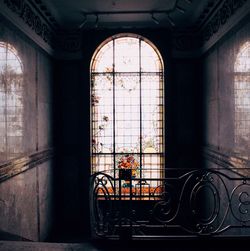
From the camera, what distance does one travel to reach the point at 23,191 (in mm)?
5770

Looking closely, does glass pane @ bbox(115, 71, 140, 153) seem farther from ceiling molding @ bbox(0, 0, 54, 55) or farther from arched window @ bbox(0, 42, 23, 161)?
arched window @ bbox(0, 42, 23, 161)

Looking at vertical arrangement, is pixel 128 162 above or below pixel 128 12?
below

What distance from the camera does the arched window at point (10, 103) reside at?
4.89 m

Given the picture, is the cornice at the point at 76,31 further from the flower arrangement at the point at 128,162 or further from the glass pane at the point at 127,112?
the flower arrangement at the point at 128,162

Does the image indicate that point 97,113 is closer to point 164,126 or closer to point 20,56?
point 164,126

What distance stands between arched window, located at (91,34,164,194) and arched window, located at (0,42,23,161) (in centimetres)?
309

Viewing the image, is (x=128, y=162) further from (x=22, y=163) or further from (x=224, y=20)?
(x=224, y=20)

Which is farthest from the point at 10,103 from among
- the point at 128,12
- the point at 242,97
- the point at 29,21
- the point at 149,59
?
the point at 149,59

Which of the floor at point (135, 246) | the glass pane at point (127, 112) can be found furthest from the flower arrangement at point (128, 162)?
the floor at point (135, 246)

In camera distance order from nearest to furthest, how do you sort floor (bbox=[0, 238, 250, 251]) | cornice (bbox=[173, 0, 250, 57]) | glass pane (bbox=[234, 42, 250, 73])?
floor (bbox=[0, 238, 250, 251])
glass pane (bbox=[234, 42, 250, 73])
cornice (bbox=[173, 0, 250, 57])

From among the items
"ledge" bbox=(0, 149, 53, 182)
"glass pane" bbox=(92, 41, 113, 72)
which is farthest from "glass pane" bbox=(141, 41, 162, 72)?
"ledge" bbox=(0, 149, 53, 182)

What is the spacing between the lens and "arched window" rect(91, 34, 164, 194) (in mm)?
8586

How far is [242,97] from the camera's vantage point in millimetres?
5316

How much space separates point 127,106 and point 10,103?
12.6 ft
